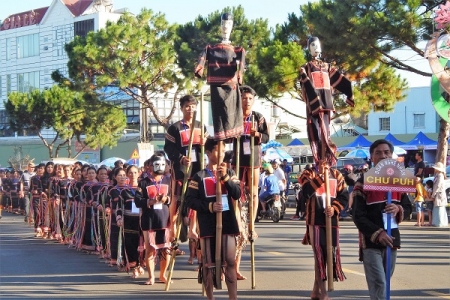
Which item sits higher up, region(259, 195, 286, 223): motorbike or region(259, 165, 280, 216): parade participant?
region(259, 165, 280, 216): parade participant

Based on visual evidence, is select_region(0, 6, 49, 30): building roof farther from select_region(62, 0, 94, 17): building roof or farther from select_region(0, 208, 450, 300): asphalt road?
select_region(0, 208, 450, 300): asphalt road

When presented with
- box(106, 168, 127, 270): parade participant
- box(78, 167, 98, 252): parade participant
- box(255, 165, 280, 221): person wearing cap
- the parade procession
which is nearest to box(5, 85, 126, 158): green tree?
the parade procession

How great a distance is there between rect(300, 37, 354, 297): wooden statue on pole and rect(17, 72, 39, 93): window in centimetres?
6653

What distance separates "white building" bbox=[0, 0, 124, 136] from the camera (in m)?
69.9

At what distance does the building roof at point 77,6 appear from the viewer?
2815 inches

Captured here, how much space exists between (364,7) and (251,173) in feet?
36.8

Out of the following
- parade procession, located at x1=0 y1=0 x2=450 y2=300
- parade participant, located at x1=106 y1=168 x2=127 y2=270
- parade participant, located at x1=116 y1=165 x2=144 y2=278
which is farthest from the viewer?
parade participant, located at x1=106 y1=168 x2=127 y2=270

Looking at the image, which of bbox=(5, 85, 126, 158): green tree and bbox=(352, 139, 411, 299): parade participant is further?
bbox=(5, 85, 126, 158): green tree

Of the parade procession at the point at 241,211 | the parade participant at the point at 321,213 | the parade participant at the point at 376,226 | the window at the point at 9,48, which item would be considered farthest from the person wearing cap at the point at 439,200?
the window at the point at 9,48

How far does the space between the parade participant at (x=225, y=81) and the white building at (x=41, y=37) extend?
5922cm

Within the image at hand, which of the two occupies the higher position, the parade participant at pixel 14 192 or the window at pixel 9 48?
the window at pixel 9 48

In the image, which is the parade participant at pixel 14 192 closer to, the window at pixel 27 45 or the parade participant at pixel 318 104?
the parade participant at pixel 318 104

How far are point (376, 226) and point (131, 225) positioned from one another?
18.9ft

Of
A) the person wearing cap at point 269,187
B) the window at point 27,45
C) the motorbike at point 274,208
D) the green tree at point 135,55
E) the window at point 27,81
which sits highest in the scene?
the window at point 27,45
